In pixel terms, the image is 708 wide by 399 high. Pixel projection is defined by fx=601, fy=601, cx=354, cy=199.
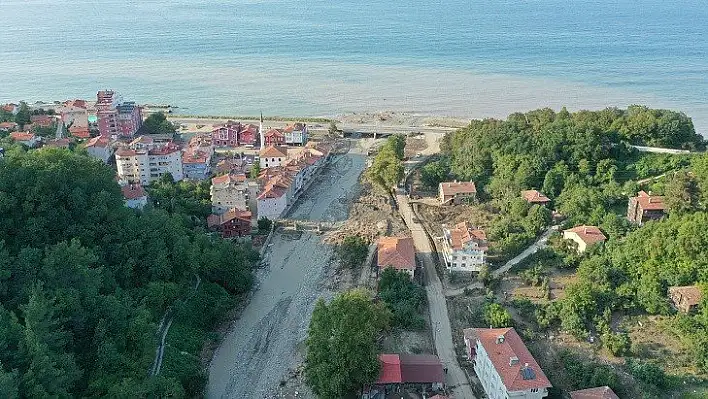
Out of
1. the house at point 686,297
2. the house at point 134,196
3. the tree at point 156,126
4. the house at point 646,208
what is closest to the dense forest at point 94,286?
the house at point 134,196

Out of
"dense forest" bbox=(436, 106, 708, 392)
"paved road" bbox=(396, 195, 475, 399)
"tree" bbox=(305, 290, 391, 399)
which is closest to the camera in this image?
"tree" bbox=(305, 290, 391, 399)

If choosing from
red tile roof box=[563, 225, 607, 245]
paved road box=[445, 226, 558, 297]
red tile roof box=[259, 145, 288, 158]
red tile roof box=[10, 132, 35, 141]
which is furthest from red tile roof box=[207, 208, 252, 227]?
red tile roof box=[563, 225, 607, 245]

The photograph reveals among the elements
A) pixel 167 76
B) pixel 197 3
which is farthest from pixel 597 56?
pixel 197 3

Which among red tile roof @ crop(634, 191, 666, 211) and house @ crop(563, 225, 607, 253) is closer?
house @ crop(563, 225, 607, 253)

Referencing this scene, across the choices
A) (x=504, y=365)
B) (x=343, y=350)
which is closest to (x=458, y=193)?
(x=504, y=365)

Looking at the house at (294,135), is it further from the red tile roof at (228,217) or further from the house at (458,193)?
the house at (458,193)

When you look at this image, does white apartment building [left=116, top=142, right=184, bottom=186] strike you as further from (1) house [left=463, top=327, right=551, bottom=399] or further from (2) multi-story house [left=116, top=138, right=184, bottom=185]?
(1) house [left=463, top=327, right=551, bottom=399]

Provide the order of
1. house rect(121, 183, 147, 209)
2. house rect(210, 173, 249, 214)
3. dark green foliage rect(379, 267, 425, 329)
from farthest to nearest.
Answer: house rect(210, 173, 249, 214) < house rect(121, 183, 147, 209) < dark green foliage rect(379, 267, 425, 329)
